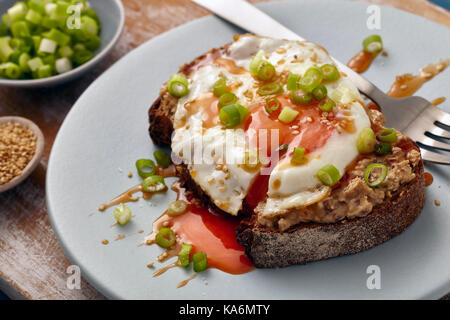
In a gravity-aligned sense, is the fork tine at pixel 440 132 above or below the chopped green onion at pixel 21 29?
above

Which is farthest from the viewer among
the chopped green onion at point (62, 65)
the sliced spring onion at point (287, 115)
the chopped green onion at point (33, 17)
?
the chopped green onion at point (33, 17)

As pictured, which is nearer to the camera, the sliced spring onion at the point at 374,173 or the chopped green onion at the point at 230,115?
the sliced spring onion at the point at 374,173

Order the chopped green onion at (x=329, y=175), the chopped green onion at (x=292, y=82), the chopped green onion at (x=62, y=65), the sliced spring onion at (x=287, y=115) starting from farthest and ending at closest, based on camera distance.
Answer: the chopped green onion at (x=62, y=65), the chopped green onion at (x=292, y=82), the sliced spring onion at (x=287, y=115), the chopped green onion at (x=329, y=175)

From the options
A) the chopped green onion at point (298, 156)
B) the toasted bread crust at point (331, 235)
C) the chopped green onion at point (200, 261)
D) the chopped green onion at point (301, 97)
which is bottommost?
the chopped green onion at point (200, 261)

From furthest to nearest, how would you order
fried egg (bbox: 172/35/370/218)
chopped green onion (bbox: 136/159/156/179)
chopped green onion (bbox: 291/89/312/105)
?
1. chopped green onion (bbox: 136/159/156/179)
2. chopped green onion (bbox: 291/89/312/105)
3. fried egg (bbox: 172/35/370/218)

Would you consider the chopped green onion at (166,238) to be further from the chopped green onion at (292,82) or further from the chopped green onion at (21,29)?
the chopped green onion at (21,29)

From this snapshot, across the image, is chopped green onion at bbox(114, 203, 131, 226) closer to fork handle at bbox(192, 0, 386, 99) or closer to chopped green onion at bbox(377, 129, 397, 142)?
chopped green onion at bbox(377, 129, 397, 142)

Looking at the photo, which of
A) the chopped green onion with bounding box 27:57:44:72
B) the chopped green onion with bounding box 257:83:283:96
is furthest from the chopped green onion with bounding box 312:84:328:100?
the chopped green onion with bounding box 27:57:44:72

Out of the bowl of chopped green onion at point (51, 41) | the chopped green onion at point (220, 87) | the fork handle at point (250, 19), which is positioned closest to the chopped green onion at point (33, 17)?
the bowl of chopped green onion at point (51, 41)

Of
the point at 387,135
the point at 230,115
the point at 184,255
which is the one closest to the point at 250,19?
the point at 230,115
